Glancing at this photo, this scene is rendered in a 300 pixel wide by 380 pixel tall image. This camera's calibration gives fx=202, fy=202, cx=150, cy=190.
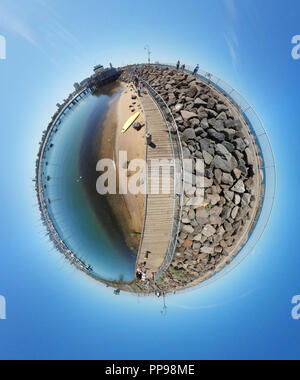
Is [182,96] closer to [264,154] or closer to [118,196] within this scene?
[264,154]

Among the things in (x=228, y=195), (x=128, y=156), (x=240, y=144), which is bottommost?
(x=228, y=195)

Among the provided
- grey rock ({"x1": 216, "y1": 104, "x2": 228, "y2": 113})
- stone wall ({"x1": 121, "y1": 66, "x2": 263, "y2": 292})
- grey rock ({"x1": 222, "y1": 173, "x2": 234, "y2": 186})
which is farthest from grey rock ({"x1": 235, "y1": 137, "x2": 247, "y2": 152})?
grey rock ({"x1": 216, "y1": 104, "x2": 228, "y2": 113})

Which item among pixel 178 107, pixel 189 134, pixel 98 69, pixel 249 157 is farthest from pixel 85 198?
pixel 98 69

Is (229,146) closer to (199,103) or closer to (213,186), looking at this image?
(213,186)

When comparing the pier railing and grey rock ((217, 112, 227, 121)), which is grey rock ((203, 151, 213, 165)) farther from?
grey rock ((217, 112, 227, 121))

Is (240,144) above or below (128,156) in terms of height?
above

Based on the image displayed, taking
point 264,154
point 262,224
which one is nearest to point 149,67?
point 264,154
